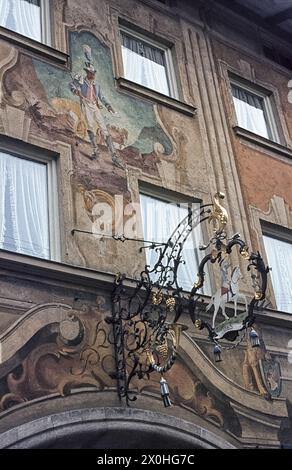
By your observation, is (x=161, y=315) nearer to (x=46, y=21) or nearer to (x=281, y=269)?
(x=281, y=269)

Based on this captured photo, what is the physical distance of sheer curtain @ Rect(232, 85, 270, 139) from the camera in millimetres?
10602

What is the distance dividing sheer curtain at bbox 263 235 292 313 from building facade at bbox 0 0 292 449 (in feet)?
0.08

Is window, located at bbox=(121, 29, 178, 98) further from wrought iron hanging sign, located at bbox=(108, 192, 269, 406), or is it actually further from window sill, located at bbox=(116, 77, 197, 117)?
wrought iron hanging sign, located at bbox=(108, 192, 269, 406)

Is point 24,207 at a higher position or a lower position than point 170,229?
lower

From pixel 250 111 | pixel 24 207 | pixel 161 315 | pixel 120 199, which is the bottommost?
pixel 161 315

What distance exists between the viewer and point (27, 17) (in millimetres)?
8656

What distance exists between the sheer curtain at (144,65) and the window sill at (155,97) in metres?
0.40

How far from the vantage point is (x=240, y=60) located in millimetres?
11016

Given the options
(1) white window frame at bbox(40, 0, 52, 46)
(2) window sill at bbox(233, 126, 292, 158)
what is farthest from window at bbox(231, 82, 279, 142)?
(1) white window frame at bbox(40, 0, 52, 46)

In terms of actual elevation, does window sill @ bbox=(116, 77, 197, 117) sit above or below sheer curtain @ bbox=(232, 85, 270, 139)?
below

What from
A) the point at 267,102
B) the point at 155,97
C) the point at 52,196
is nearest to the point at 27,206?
the point at 52,196

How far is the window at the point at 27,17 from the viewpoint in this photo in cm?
845

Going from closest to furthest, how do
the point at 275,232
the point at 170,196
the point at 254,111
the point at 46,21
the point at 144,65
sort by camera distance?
the point at 170,196
the point at 46,21
the point at 275,232
the point at 144,65
the point at 254,111

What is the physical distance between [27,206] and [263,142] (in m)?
4.28
